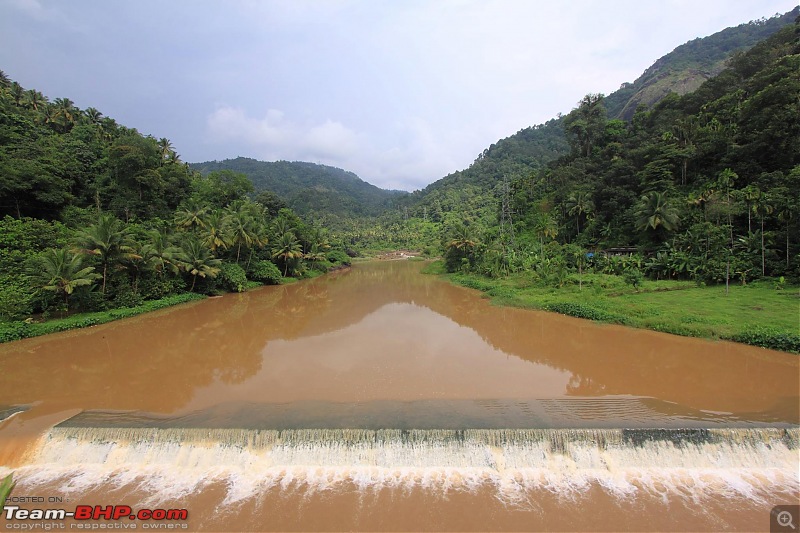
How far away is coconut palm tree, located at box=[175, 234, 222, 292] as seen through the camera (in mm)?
22578

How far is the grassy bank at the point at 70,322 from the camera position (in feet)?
47.9

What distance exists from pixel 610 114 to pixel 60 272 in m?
98.5

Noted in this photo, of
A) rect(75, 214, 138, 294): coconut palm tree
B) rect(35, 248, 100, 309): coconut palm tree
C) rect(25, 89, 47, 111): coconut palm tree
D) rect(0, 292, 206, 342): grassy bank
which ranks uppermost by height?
rect(25, 89, 47, 111): coconut palm tree

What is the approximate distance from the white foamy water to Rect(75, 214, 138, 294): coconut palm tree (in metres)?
12.7

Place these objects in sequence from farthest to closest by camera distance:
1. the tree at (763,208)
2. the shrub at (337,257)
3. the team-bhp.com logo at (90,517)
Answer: the shrub at (337,257)
the tree at (763,208)
the team-bhp.com logo at (90,517)

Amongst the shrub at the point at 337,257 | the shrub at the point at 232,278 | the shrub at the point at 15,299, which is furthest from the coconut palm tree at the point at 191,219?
the shrub at the point at 337,257

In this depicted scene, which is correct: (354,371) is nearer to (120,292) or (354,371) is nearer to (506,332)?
(506,332)

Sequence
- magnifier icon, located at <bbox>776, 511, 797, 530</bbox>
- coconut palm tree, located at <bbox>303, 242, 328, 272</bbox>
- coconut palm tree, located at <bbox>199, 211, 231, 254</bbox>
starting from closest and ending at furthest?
1. magnifier icon, located at <bbox>776, 511, 797, 530</bbox>
2. coconut palm tree, located at <bbox>199, 211, 231, 254</bbox>
3. coconut palm tree, located at <bbox>303, 242, 328, 272</bbox>

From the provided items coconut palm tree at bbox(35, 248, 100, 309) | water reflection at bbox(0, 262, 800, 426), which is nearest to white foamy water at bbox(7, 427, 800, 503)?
water reflection at bbox(0, 262, 800, 426)

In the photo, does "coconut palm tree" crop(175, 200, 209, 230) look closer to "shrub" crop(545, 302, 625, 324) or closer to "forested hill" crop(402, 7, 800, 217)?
"shrub" crop(545, 302, 625, 324)

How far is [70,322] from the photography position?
53.0ft

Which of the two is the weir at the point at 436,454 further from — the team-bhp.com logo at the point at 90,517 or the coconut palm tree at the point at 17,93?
the coconut palm tree at the point at 17,93

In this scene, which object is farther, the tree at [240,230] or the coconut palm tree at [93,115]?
the coconut palm tree at [93,115]

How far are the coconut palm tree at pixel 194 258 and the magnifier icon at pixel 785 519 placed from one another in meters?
25.6
